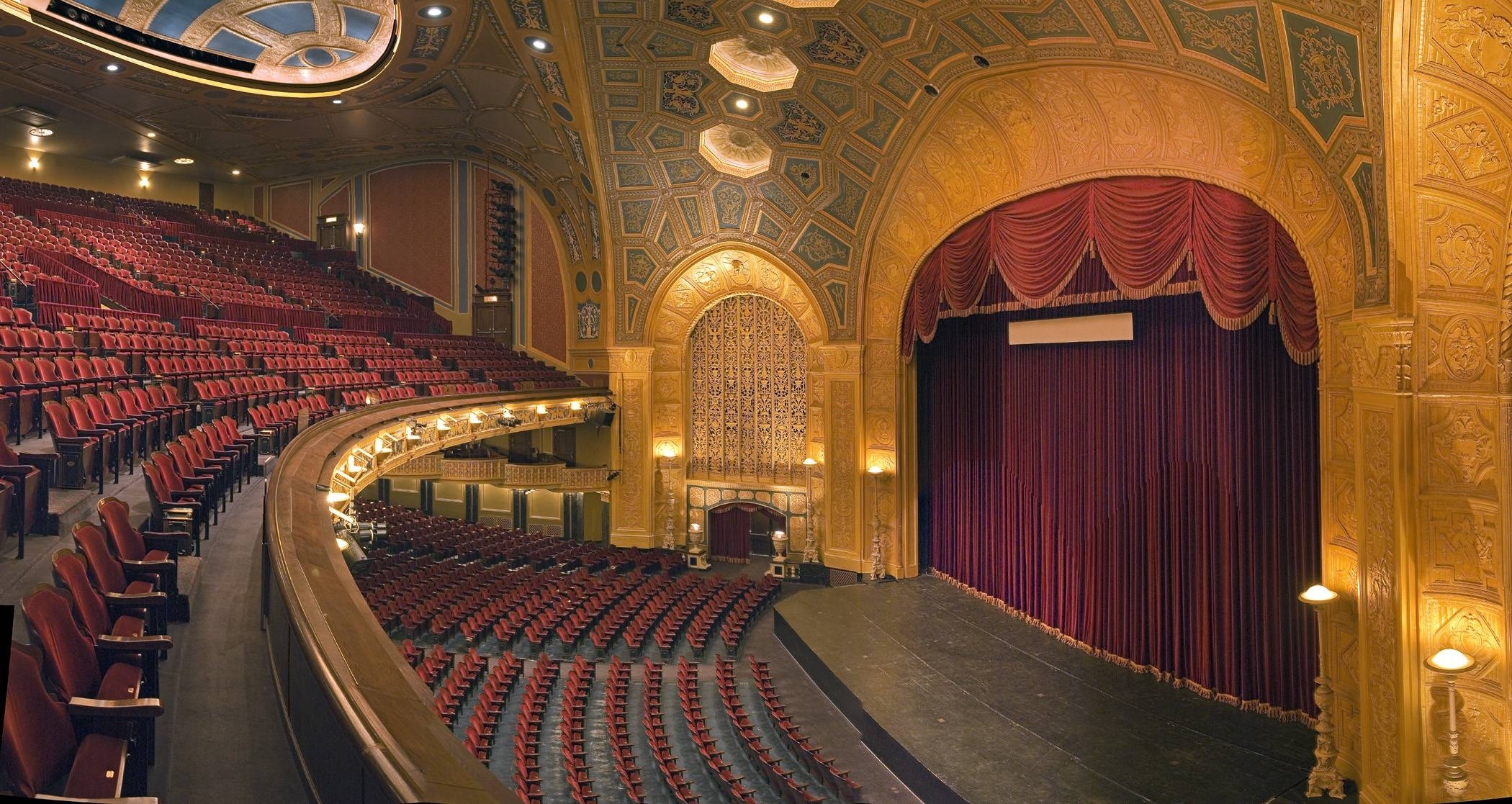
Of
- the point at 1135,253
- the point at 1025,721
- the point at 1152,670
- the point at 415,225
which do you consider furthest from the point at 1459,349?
the point at 415,225

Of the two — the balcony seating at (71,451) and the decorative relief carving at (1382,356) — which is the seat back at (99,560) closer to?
the balcony seating at (71,451)

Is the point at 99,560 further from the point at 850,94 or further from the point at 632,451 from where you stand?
the point at 632,451

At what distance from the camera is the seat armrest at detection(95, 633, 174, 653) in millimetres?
2188

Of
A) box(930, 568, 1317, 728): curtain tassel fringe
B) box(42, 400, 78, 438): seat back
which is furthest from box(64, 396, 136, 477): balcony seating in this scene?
box(930, 568, 1317, 728): curtain tassel fringe

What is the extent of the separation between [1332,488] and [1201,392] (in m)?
1.76

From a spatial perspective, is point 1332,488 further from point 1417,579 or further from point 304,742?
point 304,742

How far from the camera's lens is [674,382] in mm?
14156

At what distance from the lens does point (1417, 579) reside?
17.5 ft

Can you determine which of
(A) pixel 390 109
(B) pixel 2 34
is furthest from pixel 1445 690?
(B) pixel 2 34

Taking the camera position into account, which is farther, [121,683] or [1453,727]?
[1453,727]

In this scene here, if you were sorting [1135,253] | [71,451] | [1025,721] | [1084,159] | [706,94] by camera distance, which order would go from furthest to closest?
[706,94], [1084,159], [1135,253], [1025,721], [71,451]

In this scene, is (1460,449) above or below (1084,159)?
below

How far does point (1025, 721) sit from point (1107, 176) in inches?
197

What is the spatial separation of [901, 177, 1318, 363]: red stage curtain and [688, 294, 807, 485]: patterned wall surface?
2982 millimetres
